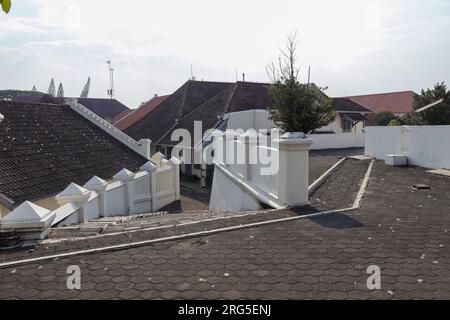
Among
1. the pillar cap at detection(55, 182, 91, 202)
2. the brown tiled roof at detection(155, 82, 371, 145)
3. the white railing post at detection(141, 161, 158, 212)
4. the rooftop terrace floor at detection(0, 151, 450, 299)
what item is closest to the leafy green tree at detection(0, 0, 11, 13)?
the rooftop terrace floor at detection(0, 151, 450, 299)

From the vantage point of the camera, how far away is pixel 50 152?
13.8 metres

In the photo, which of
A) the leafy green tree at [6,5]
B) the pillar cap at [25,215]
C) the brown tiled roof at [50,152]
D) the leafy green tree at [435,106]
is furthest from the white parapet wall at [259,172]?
the leafy green tree at [435,106]

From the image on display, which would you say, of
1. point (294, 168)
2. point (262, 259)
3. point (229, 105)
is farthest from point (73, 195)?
point (229, 105)

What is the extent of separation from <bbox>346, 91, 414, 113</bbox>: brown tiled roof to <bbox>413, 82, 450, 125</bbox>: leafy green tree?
2675 cm

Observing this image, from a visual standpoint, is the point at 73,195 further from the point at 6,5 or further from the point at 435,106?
the point at 435,106

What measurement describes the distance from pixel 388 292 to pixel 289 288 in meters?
0.90

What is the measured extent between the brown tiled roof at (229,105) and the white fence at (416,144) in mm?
12279

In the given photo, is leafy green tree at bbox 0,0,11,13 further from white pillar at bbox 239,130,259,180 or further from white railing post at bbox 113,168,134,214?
white railing post at bbox 113,168,134,214

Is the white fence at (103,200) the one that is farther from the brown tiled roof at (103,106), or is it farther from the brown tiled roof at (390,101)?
the brown tiled roof at (103,106)

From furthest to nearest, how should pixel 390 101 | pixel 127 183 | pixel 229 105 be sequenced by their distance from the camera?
1. pixel 390 101
2. pixel 229 105
3. pixel 127 183

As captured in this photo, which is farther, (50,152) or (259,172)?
(50,152)

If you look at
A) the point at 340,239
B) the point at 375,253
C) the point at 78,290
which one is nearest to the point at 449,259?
the point at 375,253

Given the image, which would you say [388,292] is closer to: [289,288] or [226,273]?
[289,288]

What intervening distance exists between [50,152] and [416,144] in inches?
493
